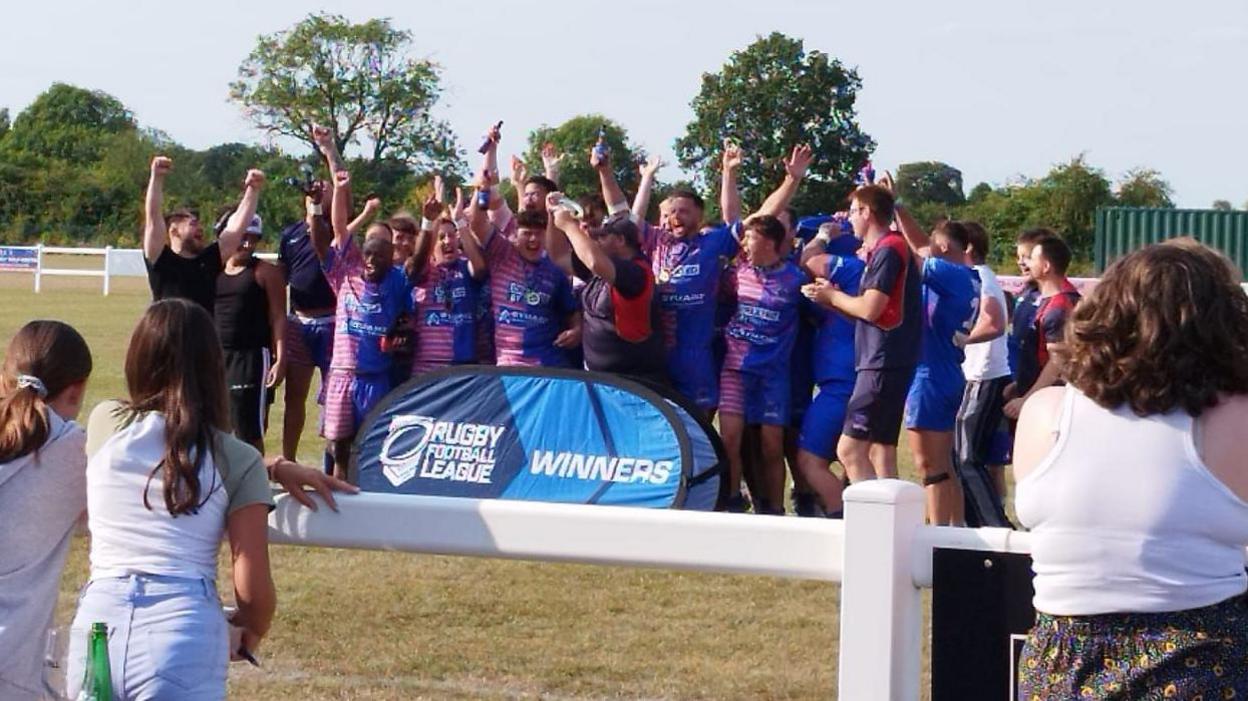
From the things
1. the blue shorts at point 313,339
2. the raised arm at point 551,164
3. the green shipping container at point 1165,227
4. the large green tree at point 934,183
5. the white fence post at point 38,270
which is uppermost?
the large green tree at point 934,183

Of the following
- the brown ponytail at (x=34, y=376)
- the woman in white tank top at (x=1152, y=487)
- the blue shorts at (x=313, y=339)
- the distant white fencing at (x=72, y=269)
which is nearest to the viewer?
the woman in white tank top at (x=1152, y=487)

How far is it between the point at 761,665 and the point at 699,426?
133 centimetres

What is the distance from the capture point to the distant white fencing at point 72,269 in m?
40.4

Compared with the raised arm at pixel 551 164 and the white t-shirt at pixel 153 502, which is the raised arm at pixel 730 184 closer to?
the raised arm at pixel 551 164

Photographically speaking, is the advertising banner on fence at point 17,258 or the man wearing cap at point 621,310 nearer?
the man wearing cap at point 621,310

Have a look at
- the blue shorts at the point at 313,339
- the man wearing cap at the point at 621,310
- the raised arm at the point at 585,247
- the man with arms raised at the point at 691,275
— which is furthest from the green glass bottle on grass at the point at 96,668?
the blue shorts at the point at 313,339

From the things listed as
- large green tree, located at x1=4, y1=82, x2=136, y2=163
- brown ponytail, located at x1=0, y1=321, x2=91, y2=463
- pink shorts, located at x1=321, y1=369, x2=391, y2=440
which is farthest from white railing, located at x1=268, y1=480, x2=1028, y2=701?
large green tree, located at x1=4, y1=82, x2=136, y2=163

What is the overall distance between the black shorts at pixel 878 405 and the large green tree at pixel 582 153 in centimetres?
3124

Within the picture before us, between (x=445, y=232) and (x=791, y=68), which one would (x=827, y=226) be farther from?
(x=791, y=68)

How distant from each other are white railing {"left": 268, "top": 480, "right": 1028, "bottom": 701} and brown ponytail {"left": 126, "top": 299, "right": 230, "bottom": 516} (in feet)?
1.36

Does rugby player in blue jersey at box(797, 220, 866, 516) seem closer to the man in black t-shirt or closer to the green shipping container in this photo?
Answer: the man in black t-shirt

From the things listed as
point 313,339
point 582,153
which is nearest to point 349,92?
point 582,153

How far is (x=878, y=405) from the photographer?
27.2ft

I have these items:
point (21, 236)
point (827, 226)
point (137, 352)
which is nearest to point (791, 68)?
point (21, 236)
